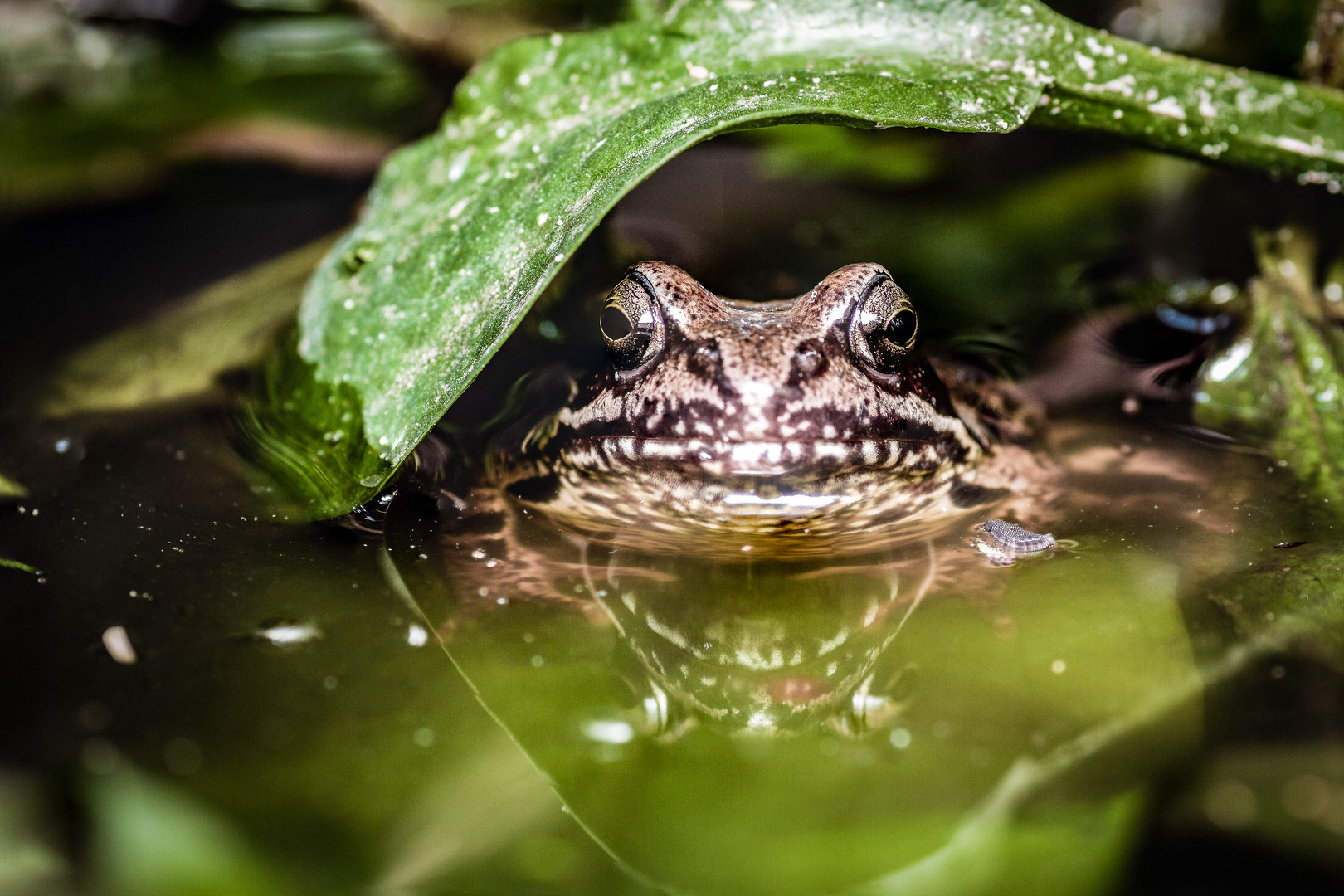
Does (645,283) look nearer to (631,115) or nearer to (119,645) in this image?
(631,115)

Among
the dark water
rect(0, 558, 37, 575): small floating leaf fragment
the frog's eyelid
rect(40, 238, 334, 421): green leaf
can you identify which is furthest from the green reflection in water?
rect(40, 238, 334, 421): green leaf

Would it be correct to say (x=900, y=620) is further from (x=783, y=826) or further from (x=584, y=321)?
(x=584, y=321)

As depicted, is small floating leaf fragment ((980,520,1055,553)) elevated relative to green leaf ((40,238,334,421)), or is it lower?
elevated

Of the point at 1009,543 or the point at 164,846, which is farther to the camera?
the point at 1009,543

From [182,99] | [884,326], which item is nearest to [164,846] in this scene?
[884,326]

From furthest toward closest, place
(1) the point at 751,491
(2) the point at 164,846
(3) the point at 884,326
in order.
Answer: (3) the point at 884,326 → (1) the point at 751,491 → (2) the point at 164,846

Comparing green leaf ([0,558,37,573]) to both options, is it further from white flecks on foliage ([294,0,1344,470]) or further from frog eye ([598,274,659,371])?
frog eye ([598,274,659,371])

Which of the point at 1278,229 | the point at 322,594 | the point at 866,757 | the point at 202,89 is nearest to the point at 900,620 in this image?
the point at 866,757

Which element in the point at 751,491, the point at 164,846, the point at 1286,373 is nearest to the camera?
the point at 164,846

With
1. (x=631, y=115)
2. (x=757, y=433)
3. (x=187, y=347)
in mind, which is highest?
(x=631, y=115)
